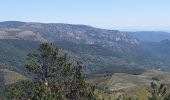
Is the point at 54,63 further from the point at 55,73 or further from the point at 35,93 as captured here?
the point at 35,93

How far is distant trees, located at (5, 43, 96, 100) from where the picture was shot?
7525 cm

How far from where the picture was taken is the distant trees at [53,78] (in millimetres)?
75250

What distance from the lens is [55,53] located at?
254 ft

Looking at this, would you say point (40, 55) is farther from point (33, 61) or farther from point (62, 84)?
point (62, 84)

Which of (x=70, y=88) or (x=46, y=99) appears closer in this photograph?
(x=46, y=99)

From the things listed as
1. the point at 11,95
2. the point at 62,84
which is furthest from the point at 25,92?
the point at 62,84

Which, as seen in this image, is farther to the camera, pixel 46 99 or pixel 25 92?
pixel 25 92

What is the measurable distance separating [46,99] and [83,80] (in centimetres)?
1178

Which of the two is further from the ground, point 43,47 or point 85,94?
point 43,47

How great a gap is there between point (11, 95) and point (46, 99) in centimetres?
982

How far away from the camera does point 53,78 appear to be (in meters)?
77.9

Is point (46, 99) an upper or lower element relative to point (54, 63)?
lower

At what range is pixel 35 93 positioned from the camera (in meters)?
72.7

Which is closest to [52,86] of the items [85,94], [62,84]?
[62,84]
